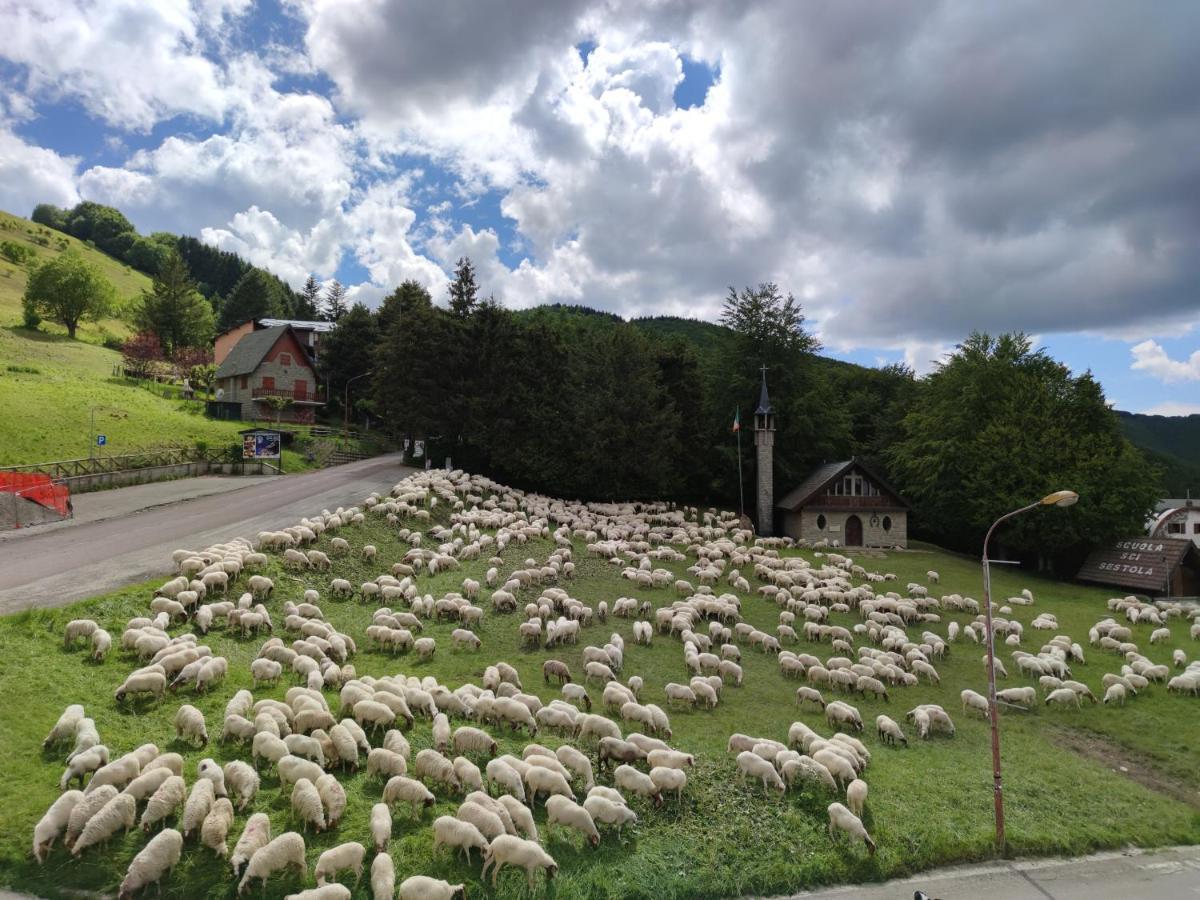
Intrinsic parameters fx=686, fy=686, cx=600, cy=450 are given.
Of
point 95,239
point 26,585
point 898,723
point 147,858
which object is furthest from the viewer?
point 95,239

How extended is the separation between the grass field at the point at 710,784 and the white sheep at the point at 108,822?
0.18 metres

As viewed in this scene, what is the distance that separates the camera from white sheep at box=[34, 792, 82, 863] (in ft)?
32.6

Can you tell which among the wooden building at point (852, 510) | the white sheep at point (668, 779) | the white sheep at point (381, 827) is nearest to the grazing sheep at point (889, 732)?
the white sheep at point (668, 779)

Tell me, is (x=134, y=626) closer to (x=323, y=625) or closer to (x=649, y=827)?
(x=323, y=625)

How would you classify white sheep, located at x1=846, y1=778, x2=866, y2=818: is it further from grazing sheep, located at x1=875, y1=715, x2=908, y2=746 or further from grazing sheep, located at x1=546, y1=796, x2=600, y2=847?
grazing sheep, located at x1=546, y1=796, x2=600, y2=847

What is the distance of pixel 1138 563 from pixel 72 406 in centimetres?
7508

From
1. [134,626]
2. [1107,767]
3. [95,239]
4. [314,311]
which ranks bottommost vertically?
[1107,767]

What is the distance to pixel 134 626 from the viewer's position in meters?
17.4

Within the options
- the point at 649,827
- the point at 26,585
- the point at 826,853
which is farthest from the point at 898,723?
the point at 26,585

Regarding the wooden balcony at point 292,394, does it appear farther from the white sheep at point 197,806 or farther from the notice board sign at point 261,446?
the white sheep at point 197,806

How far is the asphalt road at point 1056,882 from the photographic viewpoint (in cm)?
1198

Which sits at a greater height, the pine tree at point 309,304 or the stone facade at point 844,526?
the pine tree at point 309,304

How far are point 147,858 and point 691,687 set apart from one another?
13.1 metres

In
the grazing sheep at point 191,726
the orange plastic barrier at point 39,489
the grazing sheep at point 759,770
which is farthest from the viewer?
the orange plastic barrier at point 39,489
